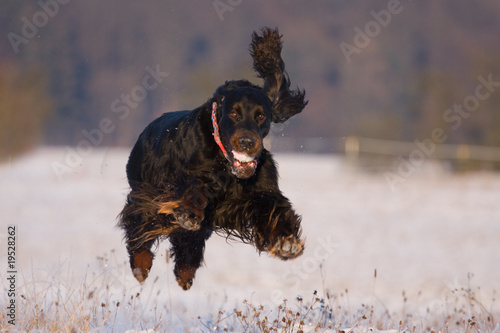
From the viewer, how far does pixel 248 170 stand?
3.46 meters

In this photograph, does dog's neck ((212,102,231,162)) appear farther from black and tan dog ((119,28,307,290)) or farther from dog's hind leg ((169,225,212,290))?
dog's hind leg ((169,225,212,290))

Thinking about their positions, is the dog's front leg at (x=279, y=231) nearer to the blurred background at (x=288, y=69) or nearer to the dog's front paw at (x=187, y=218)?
the dog's front paw at (x=187, y=218)

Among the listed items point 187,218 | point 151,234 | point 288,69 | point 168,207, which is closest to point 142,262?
point 151,234

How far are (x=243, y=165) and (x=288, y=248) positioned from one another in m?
0.49

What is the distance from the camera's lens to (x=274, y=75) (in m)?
4.19

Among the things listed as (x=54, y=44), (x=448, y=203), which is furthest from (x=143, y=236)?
(x=54, y=44)

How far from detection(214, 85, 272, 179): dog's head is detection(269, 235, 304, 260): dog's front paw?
0.39 metres

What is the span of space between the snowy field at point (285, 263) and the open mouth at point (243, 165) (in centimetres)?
72

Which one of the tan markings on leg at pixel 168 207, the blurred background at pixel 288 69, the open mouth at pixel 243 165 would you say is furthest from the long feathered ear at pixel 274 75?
the blurred background at pixel 288 69

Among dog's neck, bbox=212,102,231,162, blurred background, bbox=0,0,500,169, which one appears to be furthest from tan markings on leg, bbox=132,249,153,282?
blurred background, bbox=0,0,500,169

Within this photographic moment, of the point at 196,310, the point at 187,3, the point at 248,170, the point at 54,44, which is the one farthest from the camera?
the point at 187,3

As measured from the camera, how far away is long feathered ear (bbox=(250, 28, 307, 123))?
415 cm

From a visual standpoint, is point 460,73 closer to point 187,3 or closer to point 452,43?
point 452,43

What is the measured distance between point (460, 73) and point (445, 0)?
21718mm
